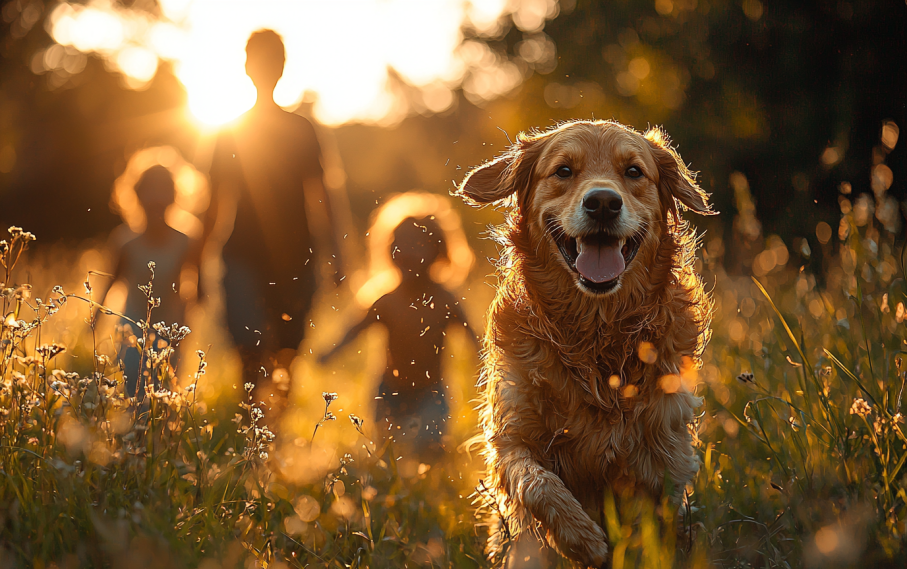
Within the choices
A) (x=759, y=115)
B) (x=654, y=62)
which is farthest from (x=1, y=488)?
(x=654, y=62)

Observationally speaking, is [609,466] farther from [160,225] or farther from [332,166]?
[160,225]

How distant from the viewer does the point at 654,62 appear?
1295 centimetres

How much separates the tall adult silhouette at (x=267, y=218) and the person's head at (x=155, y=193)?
621 mm

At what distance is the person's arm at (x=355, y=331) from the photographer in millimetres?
4906

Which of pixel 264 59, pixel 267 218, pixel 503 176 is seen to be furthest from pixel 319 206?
pixel 503 176

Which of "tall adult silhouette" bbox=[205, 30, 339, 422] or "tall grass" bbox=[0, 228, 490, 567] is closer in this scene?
"tall grass" bbox=[0, 228, 490, 567]

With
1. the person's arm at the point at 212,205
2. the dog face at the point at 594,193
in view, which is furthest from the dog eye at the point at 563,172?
the person's arm at the point at 212,205

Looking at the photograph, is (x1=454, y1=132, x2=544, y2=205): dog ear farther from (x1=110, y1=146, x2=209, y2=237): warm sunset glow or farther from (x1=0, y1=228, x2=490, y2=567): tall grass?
(x1=110, y1=146, x2=209, y2=237): warm sunset glow

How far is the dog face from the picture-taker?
2.94 metres

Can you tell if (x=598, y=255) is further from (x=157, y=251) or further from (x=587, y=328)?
(x=157, y=251)

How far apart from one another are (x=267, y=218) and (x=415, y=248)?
1080mm

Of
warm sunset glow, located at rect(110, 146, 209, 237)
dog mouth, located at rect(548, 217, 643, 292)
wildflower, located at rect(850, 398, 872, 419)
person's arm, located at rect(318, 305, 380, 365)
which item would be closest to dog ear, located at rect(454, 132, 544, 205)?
dog mouth, located at rect(548, 217, 643, 292)

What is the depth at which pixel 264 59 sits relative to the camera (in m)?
4.84

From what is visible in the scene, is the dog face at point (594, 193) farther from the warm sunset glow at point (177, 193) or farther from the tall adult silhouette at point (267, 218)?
the warm sunset glow at point (177, 193)
